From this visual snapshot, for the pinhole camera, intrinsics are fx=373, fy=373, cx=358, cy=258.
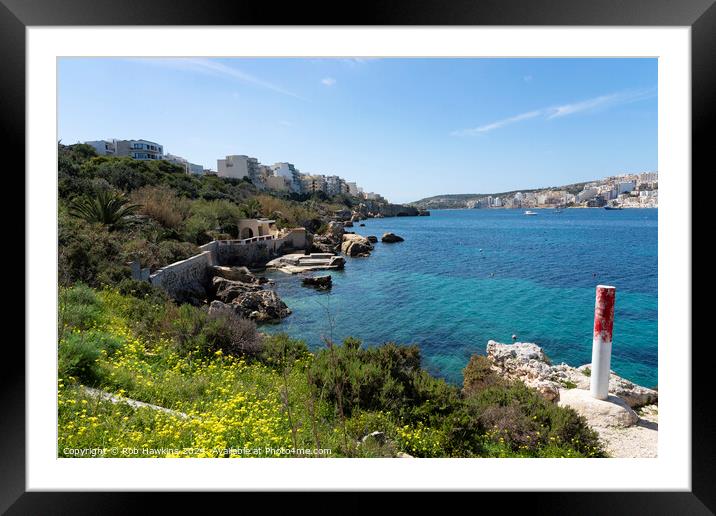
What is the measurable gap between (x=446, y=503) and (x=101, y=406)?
1945mm

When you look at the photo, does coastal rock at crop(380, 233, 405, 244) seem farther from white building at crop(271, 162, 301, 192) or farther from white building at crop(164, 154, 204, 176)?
white building at crop(164, 154, 204, 176)

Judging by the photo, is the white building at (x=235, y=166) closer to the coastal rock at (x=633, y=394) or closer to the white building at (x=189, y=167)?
the white building at (x=189, y=167)

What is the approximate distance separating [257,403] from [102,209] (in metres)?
4.51

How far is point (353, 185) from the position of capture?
29.8 feet

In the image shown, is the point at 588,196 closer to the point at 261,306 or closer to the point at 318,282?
the point at 318,282

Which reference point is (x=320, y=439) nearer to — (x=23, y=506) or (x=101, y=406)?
(x=101, y=406)

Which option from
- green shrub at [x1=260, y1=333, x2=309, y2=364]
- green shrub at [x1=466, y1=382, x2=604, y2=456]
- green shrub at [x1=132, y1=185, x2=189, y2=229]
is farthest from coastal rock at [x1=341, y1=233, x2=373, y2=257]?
green shrub at [x1=466, y1=382, x2=604, y2=456]

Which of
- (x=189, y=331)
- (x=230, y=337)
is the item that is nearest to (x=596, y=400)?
(x=230, y=337)

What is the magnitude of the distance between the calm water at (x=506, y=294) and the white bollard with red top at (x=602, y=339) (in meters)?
1.35

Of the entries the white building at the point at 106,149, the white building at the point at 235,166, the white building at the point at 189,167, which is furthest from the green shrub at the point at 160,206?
the white building at the point at 235,166

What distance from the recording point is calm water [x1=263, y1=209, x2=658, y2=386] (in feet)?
19.4

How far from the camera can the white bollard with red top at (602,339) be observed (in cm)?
282

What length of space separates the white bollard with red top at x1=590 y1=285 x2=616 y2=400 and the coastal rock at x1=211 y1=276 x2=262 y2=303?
5.58 m
